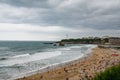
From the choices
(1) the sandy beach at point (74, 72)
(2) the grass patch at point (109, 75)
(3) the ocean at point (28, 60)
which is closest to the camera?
(2) the grass patch at point (109, 75)

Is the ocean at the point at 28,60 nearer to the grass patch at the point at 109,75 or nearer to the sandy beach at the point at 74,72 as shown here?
the sandy beach at the point at 74,72

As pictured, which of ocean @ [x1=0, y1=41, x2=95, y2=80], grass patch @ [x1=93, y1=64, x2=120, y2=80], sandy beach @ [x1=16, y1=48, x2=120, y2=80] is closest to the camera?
grass patch @ [x1=93, y1=64, x2=120, y2=80]

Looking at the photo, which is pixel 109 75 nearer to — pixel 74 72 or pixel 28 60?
pixel 74 72

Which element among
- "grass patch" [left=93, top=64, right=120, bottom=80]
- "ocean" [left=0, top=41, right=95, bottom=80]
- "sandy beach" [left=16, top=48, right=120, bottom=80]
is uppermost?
"grass patch" [left=93, top=64, right=120, bottom=80]

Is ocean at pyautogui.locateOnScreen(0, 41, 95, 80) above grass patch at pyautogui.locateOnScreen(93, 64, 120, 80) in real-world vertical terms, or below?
below

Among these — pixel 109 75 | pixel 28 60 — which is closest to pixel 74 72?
pixel 109 75

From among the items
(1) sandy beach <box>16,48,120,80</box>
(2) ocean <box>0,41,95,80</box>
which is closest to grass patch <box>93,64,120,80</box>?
(1) sandy beach <box>16,48,120,80</box>

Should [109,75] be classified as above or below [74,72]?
above

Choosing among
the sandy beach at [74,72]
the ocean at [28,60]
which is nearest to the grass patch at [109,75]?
the sandy beach at [74,72]

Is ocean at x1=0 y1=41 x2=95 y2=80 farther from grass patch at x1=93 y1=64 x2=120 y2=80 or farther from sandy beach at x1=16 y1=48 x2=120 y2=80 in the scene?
grass patch at x1=93 y1=64 x2=120 y2=80

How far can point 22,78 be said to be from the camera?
2297 centimetres

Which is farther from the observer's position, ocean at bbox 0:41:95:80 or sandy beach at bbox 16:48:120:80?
ocean at bbox 0:41:95:80

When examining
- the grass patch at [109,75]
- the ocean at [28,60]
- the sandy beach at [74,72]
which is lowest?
the ocean at [28,60]

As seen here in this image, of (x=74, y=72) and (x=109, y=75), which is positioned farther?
(x=74, y=72)
